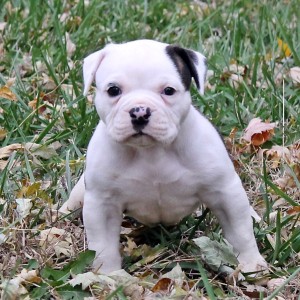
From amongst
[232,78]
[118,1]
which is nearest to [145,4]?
[118,1]

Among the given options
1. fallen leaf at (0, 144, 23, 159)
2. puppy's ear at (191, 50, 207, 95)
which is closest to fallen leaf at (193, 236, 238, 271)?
puppy's ear at (191, 50, 207, 95)

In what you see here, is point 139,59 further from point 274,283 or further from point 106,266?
point 274,283

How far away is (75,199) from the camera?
12.4ft

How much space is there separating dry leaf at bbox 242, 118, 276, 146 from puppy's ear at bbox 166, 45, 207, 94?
47.4 inches

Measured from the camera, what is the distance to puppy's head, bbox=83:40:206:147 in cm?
304

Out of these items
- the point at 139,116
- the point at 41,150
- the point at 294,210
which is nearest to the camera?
the point at 139,116

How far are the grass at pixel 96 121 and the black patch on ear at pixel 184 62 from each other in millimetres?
547

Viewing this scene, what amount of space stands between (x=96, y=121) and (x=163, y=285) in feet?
4.85

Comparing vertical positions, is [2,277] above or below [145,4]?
above

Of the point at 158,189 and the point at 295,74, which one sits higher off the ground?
the point at 158,189

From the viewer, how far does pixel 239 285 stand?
10.8ft

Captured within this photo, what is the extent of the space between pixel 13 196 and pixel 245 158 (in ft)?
3.90

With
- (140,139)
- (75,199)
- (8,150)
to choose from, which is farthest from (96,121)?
(140,139)

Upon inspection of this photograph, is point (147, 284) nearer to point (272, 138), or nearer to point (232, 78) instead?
point (272, 138)
